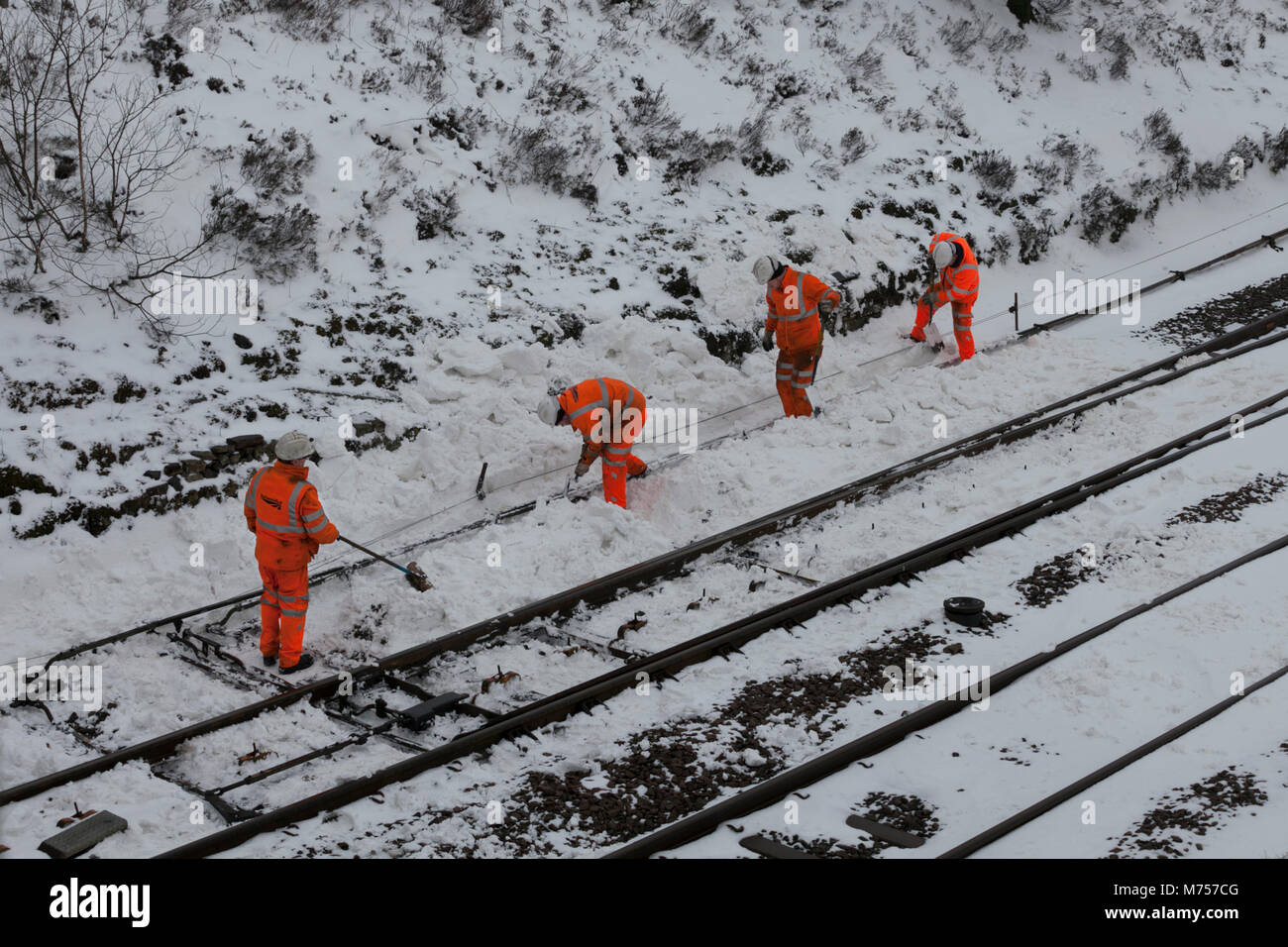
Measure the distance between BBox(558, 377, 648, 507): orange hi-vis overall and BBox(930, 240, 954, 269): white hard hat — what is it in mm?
5039

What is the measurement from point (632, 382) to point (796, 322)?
181cm

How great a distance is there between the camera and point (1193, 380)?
13305 mm

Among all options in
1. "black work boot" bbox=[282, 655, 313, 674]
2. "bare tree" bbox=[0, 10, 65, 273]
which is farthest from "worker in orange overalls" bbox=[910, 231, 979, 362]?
"bare tree" bbox=[0, 10, 65, 273]

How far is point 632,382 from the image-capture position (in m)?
13.0

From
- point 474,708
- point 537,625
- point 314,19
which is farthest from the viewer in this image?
point 314,19

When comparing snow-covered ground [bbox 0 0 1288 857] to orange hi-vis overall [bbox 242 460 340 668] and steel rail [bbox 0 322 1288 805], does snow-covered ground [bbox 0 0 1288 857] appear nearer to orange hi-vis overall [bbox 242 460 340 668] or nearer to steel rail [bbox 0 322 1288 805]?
steel rail [bbox 0 322 1288 805]

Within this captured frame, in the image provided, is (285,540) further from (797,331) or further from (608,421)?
(797,331)

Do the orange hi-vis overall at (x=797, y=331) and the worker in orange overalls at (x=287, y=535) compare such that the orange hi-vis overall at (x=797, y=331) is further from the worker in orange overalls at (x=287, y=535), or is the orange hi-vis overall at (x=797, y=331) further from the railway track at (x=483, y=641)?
the worker in orange overalls at (x=287, y=535)

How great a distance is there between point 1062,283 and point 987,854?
41.0 ft

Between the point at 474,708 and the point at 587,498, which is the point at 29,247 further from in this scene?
the point at 474,708

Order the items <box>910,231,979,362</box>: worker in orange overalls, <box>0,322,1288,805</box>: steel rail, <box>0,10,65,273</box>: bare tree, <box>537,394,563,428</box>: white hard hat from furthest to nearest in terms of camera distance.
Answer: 1. <box>910,231,979,362</box>: worker in orange overalls
2. <box>0,10,65,273</box>: bare tree
3. <box>537,394,563,428</box>: white hard hat
4. <box>0,322,1288,805</box>: steel rail

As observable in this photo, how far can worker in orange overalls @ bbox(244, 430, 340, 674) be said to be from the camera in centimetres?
856

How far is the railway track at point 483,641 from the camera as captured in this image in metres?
7.20

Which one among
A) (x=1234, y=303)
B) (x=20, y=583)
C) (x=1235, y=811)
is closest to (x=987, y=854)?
(x=1235, y=811)
